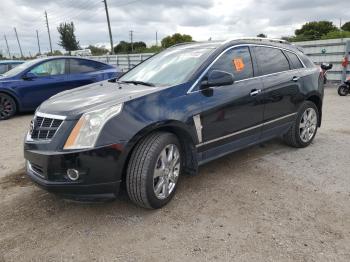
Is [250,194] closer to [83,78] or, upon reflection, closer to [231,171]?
[231,171]

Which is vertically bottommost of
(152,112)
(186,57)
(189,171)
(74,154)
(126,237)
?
(126,237)

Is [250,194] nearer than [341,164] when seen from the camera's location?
Yes

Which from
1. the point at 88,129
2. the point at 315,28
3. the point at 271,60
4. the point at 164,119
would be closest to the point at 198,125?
the point at 164,119

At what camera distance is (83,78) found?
8969 mm

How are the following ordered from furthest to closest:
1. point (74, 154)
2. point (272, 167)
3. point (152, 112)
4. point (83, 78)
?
point (83, 78), point (272, 167), point (152, 112), point (74, 154)

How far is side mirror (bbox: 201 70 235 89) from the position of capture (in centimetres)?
356

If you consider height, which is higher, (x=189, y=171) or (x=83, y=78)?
(x=83, y=78)

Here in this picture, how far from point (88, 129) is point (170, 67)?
59.2 inches

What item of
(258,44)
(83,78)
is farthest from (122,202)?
(83,78)

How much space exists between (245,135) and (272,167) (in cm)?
61

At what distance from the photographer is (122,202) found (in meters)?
3.53

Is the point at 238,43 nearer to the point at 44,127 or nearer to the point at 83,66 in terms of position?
the point at 44,127

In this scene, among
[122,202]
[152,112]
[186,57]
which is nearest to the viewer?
[152,112]

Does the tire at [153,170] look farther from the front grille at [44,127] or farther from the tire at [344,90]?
the tire at [344,90]
